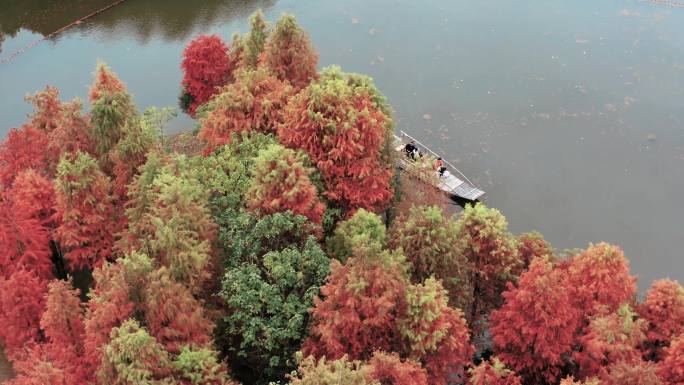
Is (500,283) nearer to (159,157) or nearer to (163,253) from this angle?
(163,253)

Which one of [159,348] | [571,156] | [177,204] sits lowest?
[159,348]

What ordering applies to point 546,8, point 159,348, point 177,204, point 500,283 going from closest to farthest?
point 159,348
point 177,204
point 500,283
point 546,8

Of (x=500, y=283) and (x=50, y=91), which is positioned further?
(x=50, y=91)

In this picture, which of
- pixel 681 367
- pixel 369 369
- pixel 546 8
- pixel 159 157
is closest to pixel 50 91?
pixel 159 157

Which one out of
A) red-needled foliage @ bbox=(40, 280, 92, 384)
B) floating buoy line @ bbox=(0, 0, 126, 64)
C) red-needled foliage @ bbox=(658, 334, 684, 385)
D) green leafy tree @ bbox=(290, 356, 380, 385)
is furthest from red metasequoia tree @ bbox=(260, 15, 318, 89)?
floating buoy line @ bbox=(0, 0, 126, 64)

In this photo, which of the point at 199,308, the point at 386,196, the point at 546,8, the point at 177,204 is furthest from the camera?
the point at 546,8

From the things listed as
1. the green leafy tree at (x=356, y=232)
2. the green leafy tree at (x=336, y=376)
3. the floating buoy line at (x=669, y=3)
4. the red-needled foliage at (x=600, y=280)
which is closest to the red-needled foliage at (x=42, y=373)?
the green leafy tree at (x=336, y=376)

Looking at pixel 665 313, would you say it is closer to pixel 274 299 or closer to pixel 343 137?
pixel 343 137
